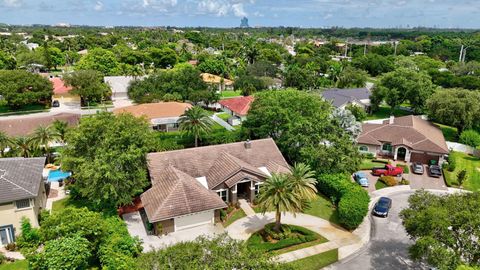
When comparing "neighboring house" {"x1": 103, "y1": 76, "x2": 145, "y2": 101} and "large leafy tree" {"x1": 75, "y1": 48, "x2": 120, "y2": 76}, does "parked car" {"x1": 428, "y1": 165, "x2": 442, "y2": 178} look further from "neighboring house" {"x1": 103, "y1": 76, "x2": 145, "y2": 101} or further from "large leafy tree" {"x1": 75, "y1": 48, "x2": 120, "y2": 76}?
"large leafy tree" {"x1": 75, "y1": 48, "x2": 120, "y2": 76}

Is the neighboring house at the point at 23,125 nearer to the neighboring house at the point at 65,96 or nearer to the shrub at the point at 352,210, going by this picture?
the neighboring house at the point at 65,96

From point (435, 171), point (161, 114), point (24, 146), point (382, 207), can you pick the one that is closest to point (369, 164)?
point (435, 171)

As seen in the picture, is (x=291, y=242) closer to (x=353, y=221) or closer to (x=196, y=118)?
(x=353, y=221)

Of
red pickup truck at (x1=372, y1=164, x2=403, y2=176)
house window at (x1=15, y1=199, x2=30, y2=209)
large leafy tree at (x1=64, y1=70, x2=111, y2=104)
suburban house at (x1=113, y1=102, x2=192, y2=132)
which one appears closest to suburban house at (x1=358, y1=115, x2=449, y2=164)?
red pickup truck at (x1=372, y1=164, x2=403, y2=176)

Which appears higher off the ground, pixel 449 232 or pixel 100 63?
pixel 100 63

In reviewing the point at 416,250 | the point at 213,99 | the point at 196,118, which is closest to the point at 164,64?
the point at 213,99

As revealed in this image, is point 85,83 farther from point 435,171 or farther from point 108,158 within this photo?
point 435,171
